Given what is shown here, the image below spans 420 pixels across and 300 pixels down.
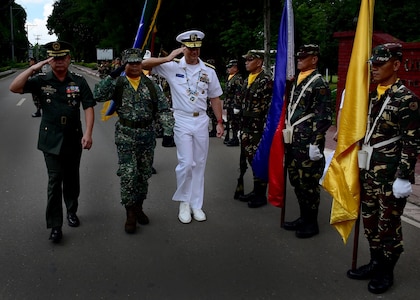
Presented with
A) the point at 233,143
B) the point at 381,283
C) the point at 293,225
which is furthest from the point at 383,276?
the point at 233,143

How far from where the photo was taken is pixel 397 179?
3.66 meters

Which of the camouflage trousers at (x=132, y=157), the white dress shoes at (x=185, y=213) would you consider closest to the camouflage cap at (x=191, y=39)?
the camouflage trousers at (x=132, y=157)

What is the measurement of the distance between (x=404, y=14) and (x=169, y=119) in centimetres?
1287

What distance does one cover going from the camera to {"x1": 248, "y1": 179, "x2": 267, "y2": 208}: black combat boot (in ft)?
20.4

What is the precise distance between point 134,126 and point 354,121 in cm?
222

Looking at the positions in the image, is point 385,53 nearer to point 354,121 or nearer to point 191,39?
point 354,121

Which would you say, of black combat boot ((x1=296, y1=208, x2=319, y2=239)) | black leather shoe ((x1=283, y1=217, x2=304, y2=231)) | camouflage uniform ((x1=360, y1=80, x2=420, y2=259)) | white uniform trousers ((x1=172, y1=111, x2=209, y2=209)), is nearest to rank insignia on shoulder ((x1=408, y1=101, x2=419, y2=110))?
camouflage uniform ((x1=360, y1=80, x2=420, y2=259))

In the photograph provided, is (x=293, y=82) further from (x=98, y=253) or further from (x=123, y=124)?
(x=98, y=253)

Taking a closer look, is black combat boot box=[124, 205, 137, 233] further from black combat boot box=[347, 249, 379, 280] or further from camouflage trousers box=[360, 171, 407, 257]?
camouflage trousers box=[360, 171, 407, 257]

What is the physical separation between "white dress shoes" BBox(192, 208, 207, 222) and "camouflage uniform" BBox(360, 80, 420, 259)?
6.93 feet

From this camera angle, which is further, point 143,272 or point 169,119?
point 169,119

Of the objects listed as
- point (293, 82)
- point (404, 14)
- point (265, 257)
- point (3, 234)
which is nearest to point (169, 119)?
point (293, 82)

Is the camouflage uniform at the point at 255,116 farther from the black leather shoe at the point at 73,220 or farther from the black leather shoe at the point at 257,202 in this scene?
the black leather shoe at the point at 73,220

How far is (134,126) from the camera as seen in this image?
5.11 metres
